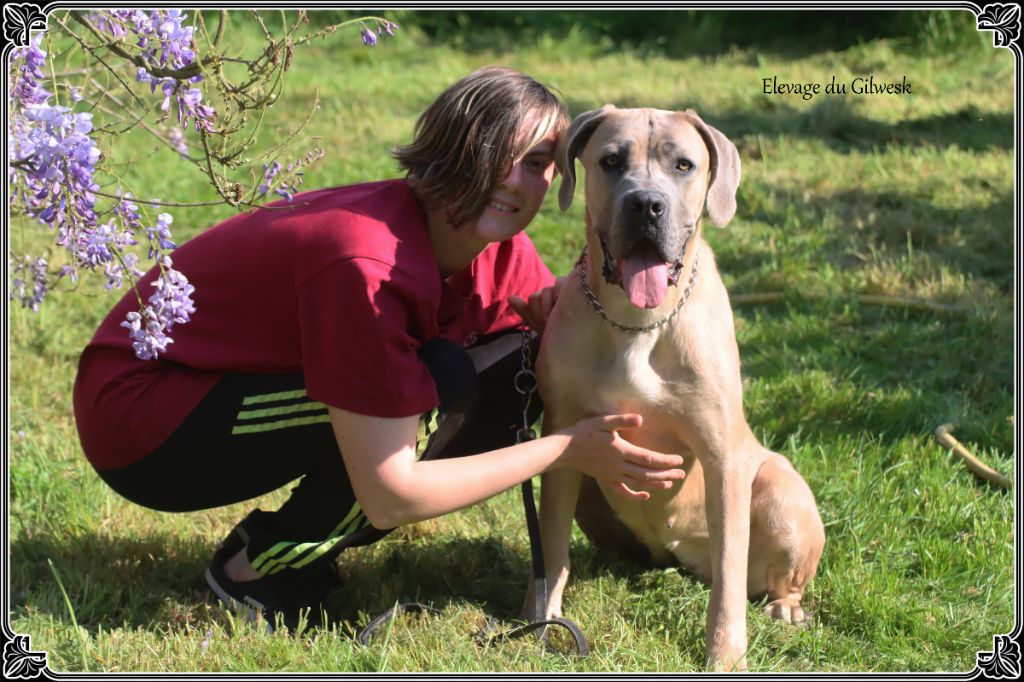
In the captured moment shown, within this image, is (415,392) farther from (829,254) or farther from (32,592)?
(829,254)

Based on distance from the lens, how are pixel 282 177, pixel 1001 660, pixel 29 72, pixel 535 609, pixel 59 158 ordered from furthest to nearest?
pixel 535 609 → pixel 1001 660 → pixel 282 177 → pixel 29 72 → pixel 59 158

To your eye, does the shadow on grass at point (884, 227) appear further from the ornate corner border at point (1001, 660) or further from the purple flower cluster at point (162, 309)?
the purple flower cluster at point (162, 309)

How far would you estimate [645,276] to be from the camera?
2.75 meters

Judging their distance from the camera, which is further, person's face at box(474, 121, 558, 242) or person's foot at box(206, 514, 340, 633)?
person's foot at box(206, 514, 340, 633)

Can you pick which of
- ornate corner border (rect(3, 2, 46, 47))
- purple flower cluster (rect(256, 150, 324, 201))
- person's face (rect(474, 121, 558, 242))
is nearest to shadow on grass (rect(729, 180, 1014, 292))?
person's face (rect(474, 121, 558, 242))

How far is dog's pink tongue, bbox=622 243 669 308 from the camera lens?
2.73 meters

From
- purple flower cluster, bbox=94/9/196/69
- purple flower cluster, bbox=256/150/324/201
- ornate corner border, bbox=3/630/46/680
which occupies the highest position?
purple flower cluster, bbox=94/9/196/69

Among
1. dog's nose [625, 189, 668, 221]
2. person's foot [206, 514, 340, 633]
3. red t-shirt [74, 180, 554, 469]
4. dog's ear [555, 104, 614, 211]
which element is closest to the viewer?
red t-shirt [74, 180, 554, 469]

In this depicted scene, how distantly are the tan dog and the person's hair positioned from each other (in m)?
0.15

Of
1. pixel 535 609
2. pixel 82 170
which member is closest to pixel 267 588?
pixel 535 609

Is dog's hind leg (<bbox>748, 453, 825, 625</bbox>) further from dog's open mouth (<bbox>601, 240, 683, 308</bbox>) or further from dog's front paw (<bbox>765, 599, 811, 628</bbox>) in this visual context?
dog's open mouth (<bbox>601, 240, 683, 308</bbox>)

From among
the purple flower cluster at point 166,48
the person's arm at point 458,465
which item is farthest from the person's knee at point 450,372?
the purple flower cluster at point 166,48

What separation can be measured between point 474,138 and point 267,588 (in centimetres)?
135

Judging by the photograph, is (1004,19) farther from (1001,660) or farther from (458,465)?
(458,465)
